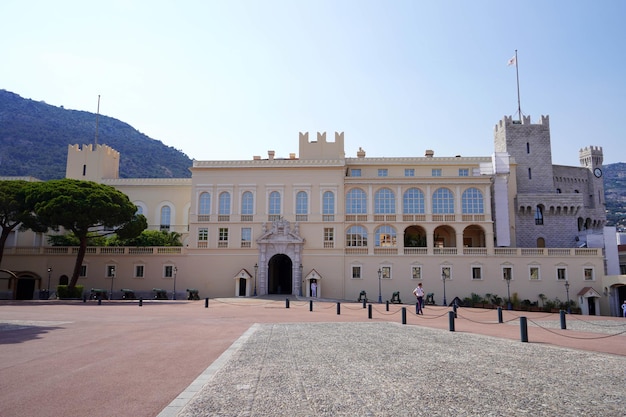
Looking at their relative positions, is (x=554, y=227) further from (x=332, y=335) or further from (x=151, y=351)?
(x=151, y=351)

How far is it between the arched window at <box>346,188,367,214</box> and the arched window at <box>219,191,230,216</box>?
12321 mm

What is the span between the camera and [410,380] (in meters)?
10.8

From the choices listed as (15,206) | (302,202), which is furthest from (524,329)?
(15,206)

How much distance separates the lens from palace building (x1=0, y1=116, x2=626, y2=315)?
163 feet

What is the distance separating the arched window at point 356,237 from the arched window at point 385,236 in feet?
4.34

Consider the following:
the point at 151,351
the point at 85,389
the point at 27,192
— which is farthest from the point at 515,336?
the point at 27,192

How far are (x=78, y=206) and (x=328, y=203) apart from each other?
23.2 m

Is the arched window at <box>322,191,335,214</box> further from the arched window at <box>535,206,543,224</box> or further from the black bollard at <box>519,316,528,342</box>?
the black bollard at <box>519,316,528,342</box>

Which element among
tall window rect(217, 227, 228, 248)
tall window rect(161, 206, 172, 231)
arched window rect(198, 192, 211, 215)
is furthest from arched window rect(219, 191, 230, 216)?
tall window rect(161, 206, 172, 231)

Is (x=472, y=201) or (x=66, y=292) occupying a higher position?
(x=472, y=201)

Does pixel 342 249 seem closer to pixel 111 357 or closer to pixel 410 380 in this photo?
pixel 111 357

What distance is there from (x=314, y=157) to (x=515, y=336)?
→ 38719 mm

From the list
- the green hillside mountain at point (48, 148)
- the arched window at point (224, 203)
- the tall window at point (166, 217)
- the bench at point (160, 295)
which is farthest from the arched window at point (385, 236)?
the green hillside mountain at point (48, 148)

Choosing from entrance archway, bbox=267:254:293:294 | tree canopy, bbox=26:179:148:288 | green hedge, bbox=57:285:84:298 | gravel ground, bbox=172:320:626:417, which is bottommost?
gravel ground, bbox=172:320:626:417
